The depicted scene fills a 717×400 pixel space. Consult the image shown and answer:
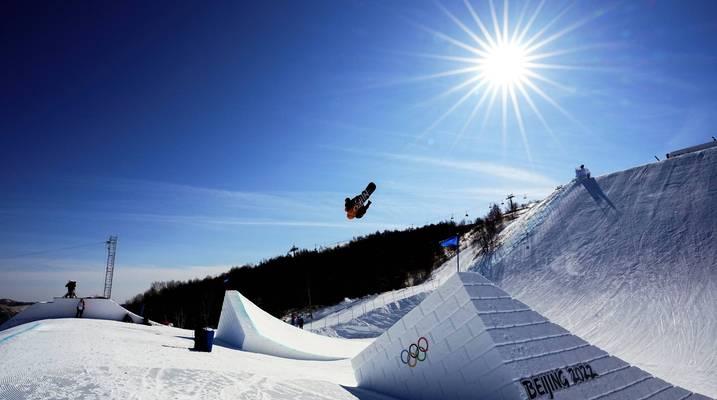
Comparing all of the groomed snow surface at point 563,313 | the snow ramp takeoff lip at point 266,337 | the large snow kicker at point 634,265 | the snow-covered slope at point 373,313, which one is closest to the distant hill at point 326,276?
the snow-covered slope at point 373,313

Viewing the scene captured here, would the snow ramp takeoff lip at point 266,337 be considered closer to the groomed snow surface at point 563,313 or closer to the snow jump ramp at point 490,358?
the groomed snow surface at point 563,313

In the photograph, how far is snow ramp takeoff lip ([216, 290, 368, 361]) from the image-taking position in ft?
46.0

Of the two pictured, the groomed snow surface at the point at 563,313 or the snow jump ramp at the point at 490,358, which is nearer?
the snow jump ramp at the point at 490,358

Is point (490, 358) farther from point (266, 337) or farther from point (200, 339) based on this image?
point (266, 337)

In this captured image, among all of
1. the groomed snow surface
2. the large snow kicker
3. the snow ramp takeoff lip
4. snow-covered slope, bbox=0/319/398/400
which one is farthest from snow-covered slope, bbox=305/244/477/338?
snow-covered slope, bbox=0/319/398/400

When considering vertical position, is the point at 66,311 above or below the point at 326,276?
below

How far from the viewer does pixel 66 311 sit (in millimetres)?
21500

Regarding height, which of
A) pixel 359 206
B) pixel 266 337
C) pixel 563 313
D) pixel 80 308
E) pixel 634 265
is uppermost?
pixel 359 206

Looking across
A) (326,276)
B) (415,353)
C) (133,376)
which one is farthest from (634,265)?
(326,276)

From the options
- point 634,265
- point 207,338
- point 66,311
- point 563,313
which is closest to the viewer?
point 207,338

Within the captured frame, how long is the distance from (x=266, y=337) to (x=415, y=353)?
789 centimetres

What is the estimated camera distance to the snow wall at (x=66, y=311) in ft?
67.1

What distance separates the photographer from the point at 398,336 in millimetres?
8695

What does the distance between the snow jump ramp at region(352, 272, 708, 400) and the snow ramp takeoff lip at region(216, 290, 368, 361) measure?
20.1 ft
